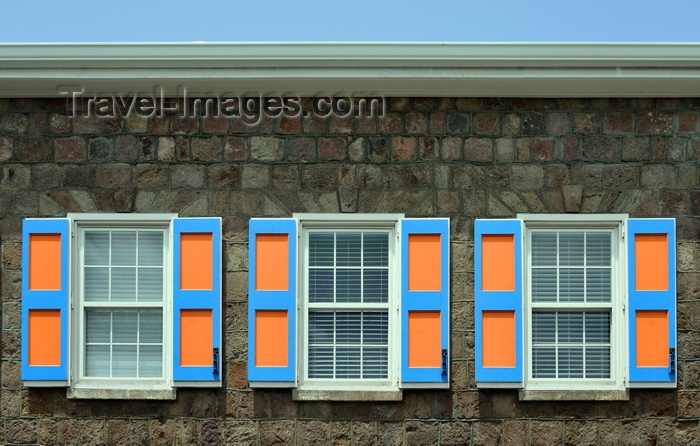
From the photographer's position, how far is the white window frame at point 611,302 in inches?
265

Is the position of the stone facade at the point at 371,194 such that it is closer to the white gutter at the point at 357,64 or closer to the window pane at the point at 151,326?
the white gutter at the point at 357,64

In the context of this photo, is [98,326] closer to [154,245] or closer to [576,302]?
[154,245]

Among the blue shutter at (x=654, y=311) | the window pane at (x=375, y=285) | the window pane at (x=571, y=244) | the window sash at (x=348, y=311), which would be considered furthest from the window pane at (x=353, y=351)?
the blue shutter at (x=654, y=311)

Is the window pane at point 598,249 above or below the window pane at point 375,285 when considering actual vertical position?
above

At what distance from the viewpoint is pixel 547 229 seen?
6.82 metres

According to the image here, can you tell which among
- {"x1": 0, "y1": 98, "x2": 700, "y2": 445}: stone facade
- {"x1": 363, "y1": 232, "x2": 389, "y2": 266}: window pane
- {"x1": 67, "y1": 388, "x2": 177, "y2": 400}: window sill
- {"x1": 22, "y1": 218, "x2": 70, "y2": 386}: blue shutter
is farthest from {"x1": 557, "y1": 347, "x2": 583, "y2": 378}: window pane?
{"x1": 22, "y1": 218, "x2": 70, "y2": 386}: blue shutter

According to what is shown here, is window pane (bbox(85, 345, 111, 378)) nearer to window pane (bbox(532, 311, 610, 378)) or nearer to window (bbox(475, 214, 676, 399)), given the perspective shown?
window (bbox(475, 214, 676, 399))

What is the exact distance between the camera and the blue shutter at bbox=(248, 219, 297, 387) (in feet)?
21.7

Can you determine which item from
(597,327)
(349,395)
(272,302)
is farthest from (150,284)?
(597,327)

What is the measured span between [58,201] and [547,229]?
3.93m

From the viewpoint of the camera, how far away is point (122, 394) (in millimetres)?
6684

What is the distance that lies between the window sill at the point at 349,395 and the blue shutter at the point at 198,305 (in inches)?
26.0

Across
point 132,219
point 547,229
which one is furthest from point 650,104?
point 132,219

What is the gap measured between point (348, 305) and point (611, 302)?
2.10 m
